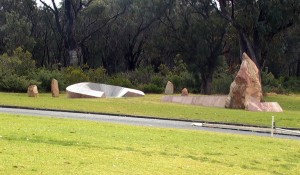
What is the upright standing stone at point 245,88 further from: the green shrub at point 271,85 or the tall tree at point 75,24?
the tall tree at point 75,24

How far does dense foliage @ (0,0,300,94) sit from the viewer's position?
41.1 metres

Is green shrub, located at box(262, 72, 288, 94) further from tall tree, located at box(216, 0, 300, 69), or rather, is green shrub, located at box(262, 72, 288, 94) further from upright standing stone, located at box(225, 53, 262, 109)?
upright standing stone, located at box(225, 53, 262, 109)

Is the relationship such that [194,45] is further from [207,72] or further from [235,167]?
[235,167]

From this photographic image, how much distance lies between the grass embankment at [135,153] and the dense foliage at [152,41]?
27.2 m

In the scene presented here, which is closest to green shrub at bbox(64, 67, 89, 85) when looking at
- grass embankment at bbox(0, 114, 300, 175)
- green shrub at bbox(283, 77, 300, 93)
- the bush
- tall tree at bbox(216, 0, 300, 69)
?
the bush

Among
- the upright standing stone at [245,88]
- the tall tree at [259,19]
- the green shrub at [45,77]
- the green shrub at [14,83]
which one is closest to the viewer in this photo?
the upright standing stone at [245,88]

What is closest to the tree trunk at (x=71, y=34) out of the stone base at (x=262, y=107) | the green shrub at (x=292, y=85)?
the green shrub at (x=292, y=85)

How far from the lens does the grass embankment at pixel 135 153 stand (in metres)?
8.41

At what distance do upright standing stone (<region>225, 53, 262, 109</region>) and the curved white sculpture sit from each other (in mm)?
11481

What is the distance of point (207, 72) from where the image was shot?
2002 inches

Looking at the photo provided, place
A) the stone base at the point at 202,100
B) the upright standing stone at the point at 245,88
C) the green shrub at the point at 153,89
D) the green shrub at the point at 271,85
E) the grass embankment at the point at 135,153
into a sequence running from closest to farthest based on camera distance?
the grass embankment at the point at 135,153 → the upright standing stone at the point at 245,88 → the stone base at the point at 202,100 → the green shrub at the point at 153,89 → the green shrub at the point at 271,85

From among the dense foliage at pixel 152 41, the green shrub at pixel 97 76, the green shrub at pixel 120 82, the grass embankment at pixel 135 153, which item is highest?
the dense foliage at pixel 152 41

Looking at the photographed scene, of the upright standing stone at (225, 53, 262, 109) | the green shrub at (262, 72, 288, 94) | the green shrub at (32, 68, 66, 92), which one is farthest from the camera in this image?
the green shrub at (262, 72, 288, 94)

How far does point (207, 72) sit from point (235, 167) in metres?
41.3
